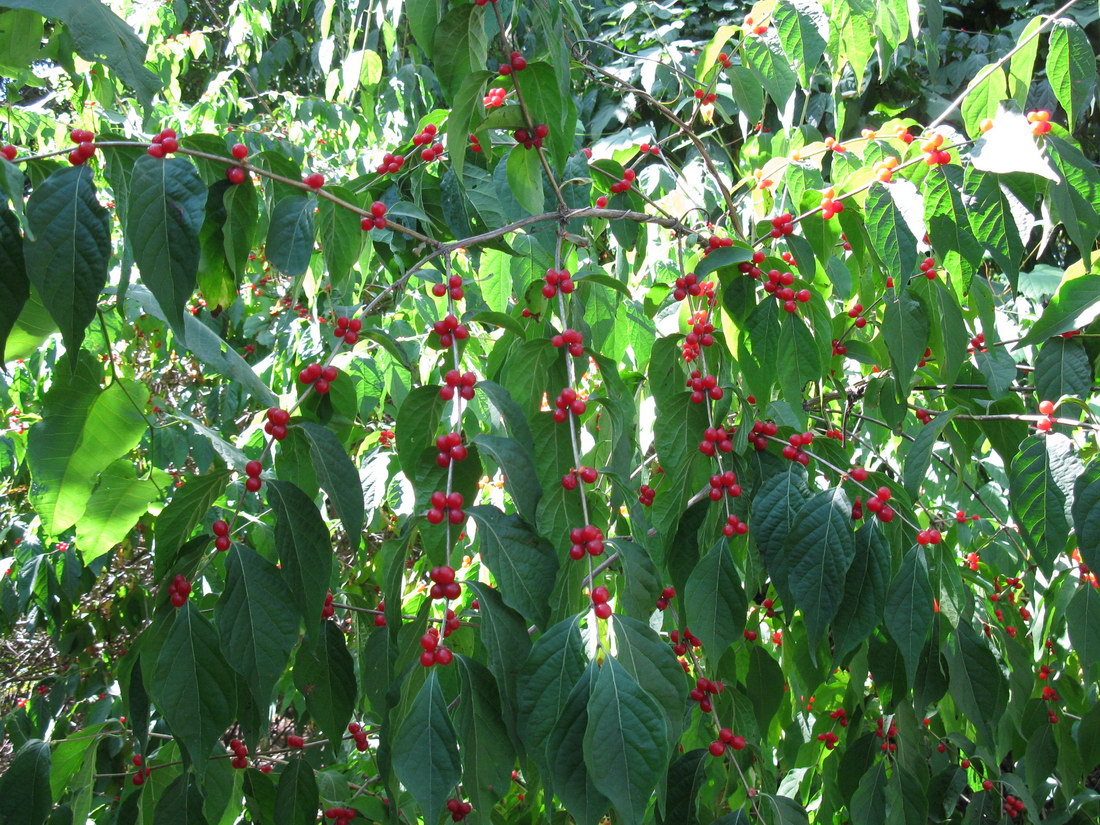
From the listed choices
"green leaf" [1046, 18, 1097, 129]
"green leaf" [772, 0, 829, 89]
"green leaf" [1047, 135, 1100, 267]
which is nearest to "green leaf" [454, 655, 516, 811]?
"green leaf" [1047, 135, 1100, 267]

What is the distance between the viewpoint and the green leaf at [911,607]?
98 cm

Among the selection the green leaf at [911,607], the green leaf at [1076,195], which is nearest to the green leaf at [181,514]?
the green leaf at [911,607]

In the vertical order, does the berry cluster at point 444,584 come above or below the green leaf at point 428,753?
above

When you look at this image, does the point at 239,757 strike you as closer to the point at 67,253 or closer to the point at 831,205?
the point at 67,253

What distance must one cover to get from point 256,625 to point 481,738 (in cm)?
23

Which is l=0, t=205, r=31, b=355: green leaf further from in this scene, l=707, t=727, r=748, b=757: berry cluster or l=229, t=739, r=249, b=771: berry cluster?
l=707, t=727, r=748, b=757: berry cluster

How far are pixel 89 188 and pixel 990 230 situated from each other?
3.12 feet

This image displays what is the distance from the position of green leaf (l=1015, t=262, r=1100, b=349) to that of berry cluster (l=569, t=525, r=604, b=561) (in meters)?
0.64

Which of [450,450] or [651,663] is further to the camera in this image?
[450,450]

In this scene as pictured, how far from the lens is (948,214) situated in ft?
3.36

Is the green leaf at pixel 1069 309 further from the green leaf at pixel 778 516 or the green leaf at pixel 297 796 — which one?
the green leaf at pixel 297 796

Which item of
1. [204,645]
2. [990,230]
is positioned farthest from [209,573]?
[990,230]

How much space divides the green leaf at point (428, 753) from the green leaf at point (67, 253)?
1.39 ft

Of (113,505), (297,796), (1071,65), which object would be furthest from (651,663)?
(1071,65)
